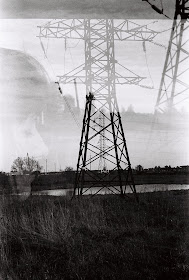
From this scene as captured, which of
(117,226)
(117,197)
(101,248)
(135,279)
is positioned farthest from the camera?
(117,197)

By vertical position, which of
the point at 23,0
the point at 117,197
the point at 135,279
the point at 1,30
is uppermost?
the point at 23,0

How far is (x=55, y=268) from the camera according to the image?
5.45m

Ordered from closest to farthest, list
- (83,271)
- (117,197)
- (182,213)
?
(83,271) < (182,213) < (117,197)

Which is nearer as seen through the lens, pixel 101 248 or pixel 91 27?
pixel 101 248

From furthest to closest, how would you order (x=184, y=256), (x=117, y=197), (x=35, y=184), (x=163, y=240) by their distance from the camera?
(x=35, y=184) < (x=117, y=197) < (x=163, y=240) < (x=184, y=256)

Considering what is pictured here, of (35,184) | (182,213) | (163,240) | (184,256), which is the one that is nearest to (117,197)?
(182,213)

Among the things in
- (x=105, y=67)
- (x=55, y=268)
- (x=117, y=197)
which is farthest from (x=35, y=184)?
(x=55, y=268)

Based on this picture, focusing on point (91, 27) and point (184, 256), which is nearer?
point (184, 256)

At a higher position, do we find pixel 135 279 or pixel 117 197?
pixel 117 197

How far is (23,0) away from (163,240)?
5746 millimetres

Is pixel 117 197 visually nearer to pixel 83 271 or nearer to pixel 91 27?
pixel 91 27

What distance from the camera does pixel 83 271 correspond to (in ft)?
17.3

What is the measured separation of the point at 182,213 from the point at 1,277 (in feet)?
19.1

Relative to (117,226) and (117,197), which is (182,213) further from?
(117,197)
